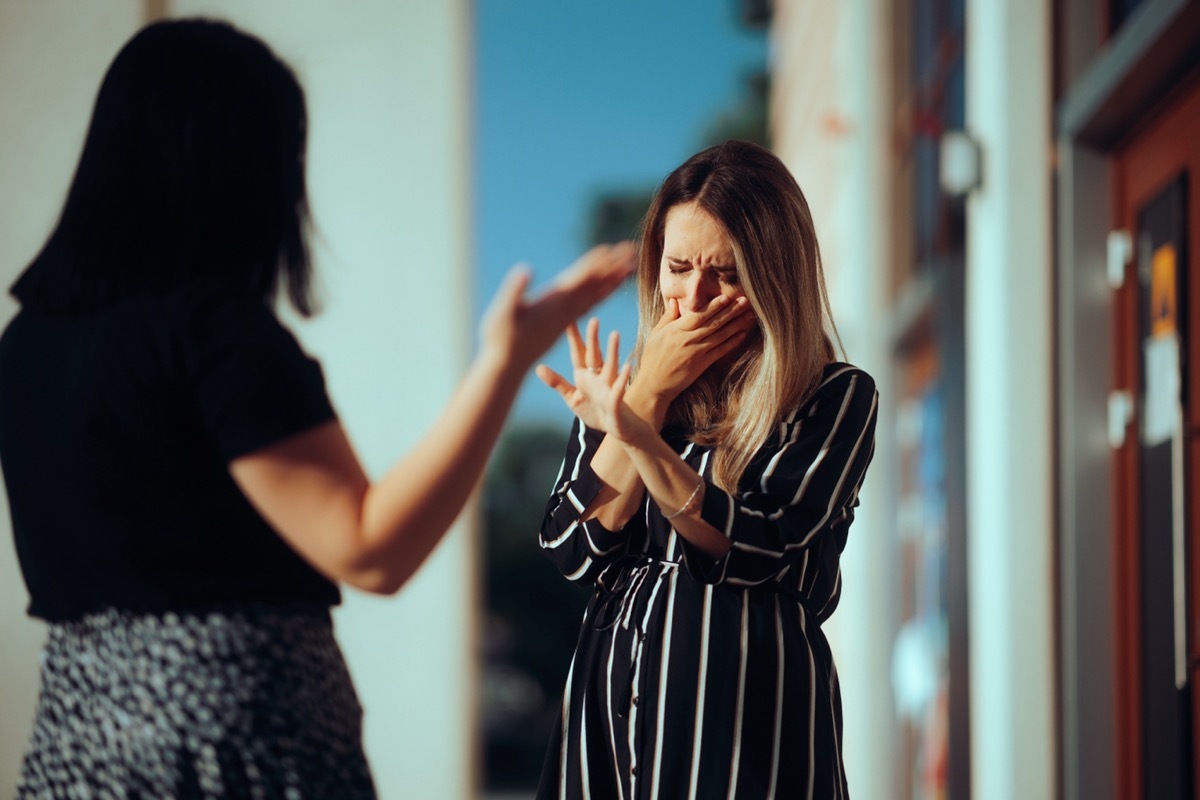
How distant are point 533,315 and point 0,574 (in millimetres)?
1715

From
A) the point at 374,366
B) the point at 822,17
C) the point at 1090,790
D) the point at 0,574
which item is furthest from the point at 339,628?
the point at 822,17

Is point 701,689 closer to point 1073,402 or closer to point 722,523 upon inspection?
point 722,523

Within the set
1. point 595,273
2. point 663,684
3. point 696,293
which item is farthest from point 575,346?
point 663,684

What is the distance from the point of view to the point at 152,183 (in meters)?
1.12

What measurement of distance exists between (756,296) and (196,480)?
1.86 feet

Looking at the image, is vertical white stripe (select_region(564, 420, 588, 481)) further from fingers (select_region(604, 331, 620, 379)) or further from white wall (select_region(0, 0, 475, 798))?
white wall (select_region(0, 0, 475, 798))

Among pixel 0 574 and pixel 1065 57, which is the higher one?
pixel 1065 57

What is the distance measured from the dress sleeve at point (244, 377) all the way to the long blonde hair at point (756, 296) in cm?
44

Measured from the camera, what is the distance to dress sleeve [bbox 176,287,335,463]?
3.40 feet

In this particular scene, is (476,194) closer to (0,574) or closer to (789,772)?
(0,574)

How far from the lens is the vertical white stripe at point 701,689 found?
1.30m

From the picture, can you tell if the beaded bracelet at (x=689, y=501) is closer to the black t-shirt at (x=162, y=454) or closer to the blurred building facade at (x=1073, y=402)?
the black t-shirt at (x=162, y=454)

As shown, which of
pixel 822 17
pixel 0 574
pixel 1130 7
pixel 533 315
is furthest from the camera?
pixel 822 17

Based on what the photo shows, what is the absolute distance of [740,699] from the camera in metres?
1.32
